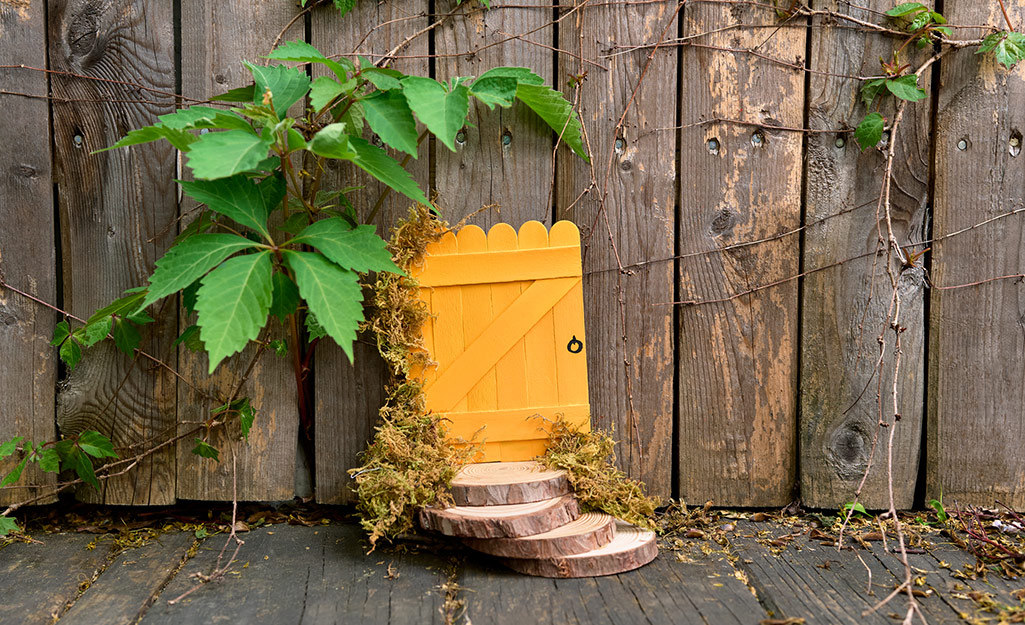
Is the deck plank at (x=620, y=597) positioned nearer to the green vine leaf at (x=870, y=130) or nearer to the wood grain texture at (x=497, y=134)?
the wood grain texture at (x=497, y=134)

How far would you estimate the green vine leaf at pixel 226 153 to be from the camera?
1.42 m

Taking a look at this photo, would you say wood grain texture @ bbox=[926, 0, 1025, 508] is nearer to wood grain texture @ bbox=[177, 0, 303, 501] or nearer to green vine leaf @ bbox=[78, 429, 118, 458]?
wood grain texture @ bbox=[177, 0, 303, 501]

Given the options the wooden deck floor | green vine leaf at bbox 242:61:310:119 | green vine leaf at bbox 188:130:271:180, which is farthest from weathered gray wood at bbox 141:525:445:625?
green vine leaf at bbox 242:61:310:119

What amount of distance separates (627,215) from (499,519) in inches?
38.7

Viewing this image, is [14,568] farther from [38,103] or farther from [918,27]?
[918,27]

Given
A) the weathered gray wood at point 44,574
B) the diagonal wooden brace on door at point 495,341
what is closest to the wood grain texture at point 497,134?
the diagonal wooden brace on door at point 495,341

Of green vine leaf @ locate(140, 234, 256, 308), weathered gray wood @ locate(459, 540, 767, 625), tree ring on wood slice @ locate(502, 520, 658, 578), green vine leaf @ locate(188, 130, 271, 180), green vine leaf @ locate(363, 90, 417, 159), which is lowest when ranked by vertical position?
weathered gray wood @ locate(459, 540, 767, 625)

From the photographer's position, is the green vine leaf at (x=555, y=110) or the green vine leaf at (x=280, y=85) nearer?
the green vine leaf at (x=280, y=85)

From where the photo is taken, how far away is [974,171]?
2002 mm

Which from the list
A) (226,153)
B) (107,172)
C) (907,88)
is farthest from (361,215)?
(907,88)

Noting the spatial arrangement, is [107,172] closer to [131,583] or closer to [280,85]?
[280,85]

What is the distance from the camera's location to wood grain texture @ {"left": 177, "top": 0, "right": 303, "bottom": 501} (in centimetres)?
200

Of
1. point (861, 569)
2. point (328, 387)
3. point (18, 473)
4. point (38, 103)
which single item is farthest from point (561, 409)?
point (38, 103)

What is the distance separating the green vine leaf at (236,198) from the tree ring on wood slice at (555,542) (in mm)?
964
